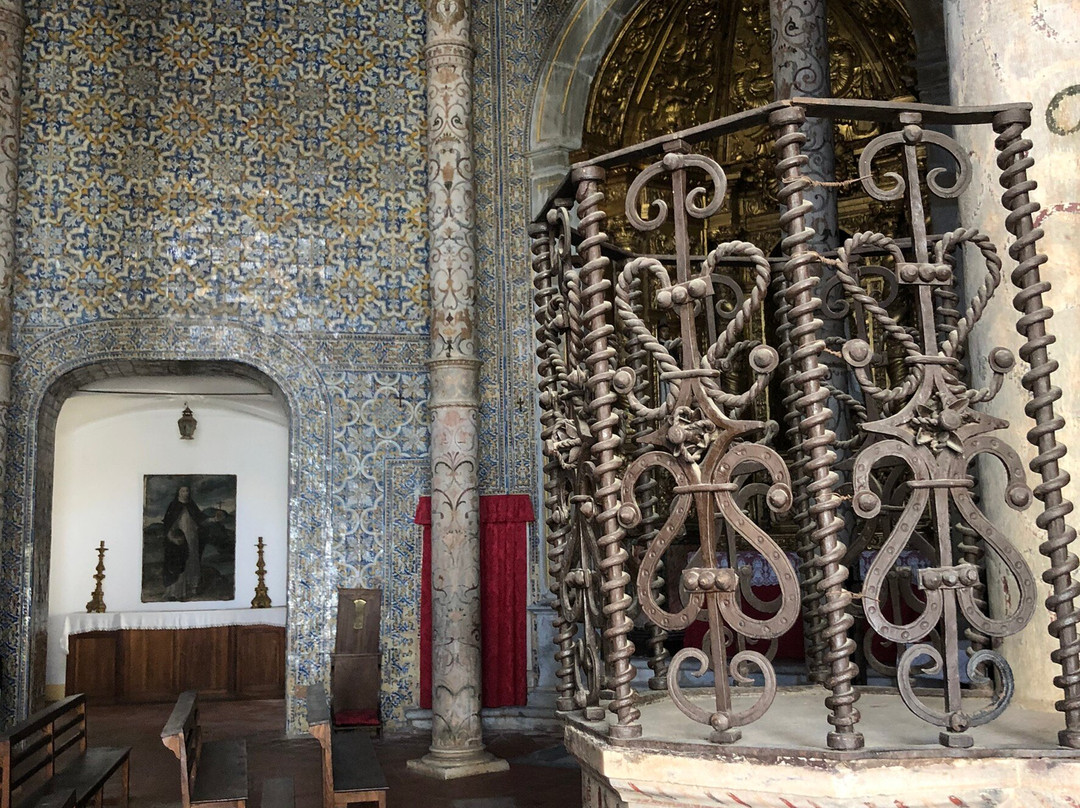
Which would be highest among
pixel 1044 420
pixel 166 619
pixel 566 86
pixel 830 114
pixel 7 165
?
pixel 566 86

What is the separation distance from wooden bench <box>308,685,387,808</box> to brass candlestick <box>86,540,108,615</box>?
22.2 ft

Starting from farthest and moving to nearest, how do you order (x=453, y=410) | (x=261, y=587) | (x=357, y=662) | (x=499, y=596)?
(x=261, y=587) → (x=499, y=596) → (x=357, y=662) → (x=453, y=410)

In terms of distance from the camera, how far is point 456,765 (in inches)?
296

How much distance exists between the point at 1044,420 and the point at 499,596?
6604 millimetres

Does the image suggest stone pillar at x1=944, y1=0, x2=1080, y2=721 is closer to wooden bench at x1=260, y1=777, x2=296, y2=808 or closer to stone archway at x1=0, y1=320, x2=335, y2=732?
wooden bench at x1=260, y1=777, x2=296, y2=808

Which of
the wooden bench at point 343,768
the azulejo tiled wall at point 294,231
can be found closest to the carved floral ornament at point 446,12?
the azulejo tiled wall at point 294,231

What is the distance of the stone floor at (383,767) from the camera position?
22.0 feet

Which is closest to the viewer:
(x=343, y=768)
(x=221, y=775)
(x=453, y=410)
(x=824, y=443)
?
(x=824, y=443)

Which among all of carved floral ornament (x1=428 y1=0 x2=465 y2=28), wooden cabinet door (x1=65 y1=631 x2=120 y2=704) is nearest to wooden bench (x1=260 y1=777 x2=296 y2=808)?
wooden cabinet door (x1=65 y1=631 x2=120 y2=704)

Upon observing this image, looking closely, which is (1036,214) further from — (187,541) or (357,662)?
(187,541)

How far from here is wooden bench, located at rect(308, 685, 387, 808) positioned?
534 centimetres

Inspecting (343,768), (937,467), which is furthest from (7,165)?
(937,467)

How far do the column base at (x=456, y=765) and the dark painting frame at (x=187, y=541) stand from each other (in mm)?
5986

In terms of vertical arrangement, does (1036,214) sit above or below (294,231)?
below
